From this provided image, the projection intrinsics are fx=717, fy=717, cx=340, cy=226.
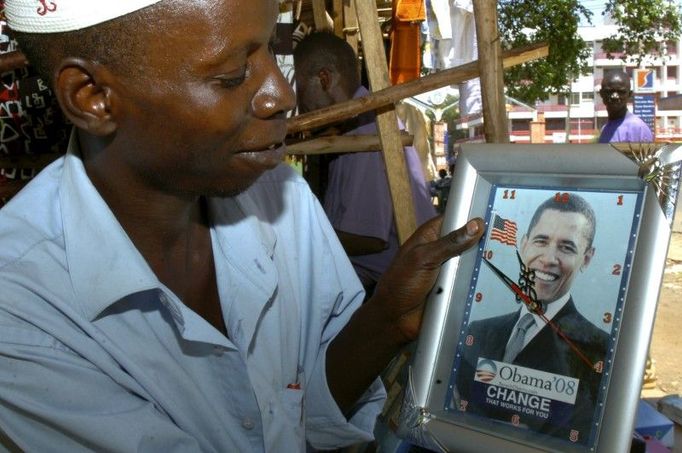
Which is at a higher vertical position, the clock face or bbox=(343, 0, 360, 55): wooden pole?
bbox=(343, 0, 360, 55): wooden pole

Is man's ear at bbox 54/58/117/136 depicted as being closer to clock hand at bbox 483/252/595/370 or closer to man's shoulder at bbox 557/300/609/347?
clock hand at bbox 483/252/595/370

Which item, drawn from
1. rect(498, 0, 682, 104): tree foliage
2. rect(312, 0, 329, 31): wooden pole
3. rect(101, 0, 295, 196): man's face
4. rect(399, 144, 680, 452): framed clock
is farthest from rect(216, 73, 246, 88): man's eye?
rect(498, 0, 682, 104): tree foliage

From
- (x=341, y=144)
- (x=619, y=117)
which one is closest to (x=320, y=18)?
(x=341, y=144)

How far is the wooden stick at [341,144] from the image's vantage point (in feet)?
8.20

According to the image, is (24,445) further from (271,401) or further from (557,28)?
(557,28)

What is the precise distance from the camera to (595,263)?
126cm

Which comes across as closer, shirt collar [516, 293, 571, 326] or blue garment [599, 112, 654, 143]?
shirt collar [516, 293, 571, 326]

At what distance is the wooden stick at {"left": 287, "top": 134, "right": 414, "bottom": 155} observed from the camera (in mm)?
2498

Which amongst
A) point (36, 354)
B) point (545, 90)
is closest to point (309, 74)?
point (36, 354)

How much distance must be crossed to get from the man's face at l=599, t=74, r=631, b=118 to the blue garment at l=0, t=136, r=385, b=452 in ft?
16.1

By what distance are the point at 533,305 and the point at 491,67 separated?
981mm

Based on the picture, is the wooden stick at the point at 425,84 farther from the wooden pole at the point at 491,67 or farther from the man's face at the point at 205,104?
the man's face at the point at 205,104

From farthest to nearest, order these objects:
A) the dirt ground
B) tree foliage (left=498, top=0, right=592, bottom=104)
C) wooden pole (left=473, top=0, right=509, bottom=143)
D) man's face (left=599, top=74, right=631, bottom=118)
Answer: tree foliage (left=498, top=0, right=592, bottom=104) → man's face (left=599, top=74, right=631, bottom=118) → the dirt ground → wooden pole (left=473, top=0, right=509, bottom=143)

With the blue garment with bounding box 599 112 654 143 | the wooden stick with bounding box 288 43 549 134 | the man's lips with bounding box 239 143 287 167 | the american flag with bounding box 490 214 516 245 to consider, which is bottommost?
the american flag with bounding box 490 214 516 245
